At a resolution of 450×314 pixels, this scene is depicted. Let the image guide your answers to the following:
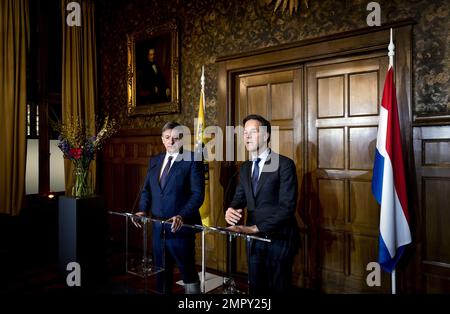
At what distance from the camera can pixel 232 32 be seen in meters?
3.81

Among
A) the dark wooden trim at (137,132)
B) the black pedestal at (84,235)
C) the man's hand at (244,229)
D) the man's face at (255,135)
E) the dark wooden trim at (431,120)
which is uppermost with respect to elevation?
the dark wooden trim at (137,132)

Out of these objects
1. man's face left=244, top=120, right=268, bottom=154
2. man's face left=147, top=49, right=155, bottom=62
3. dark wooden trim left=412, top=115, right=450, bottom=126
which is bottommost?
man's face left=244, top=120, right=268, bottom=154

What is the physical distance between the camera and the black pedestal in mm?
3227

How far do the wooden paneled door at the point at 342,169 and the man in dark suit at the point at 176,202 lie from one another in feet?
4.00

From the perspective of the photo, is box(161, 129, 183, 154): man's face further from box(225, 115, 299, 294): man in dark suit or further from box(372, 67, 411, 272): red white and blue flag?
box(372, 67, 411, 272): red white and blue flag

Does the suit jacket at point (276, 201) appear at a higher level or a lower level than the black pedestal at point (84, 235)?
higher

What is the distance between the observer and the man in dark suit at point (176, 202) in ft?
8.61

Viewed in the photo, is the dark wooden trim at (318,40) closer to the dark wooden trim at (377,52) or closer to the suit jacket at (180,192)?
the dark wooden trim at (377,52)

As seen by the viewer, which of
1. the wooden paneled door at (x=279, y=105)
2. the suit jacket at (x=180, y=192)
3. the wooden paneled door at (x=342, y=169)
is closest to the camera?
the suit jacket at (x=180, y=192)

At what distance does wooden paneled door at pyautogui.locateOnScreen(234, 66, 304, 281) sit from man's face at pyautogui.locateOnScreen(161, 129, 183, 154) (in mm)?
1208

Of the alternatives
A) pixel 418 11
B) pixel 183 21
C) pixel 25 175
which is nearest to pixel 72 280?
pixel 25 175

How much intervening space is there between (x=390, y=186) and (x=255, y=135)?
1.13 metres

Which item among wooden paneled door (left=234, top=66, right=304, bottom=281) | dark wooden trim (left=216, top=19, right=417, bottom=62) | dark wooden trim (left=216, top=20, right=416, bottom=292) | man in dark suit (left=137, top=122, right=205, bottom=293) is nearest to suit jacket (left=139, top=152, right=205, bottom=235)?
man in dark suit (left=137, top=122, right=205, bottom=293)

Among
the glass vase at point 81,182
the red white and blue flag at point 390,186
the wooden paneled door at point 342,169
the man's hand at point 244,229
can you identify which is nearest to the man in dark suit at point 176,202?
the man's hand at point 244,229
